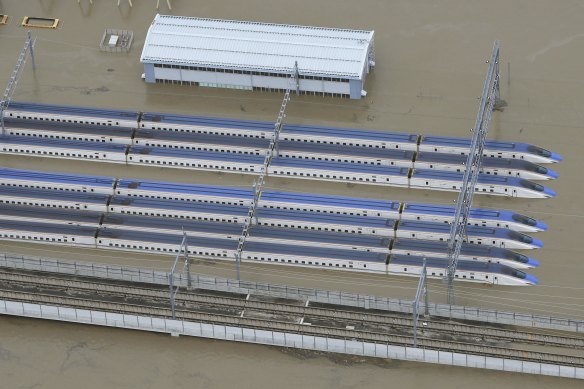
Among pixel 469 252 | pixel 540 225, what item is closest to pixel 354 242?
pixel 469 252

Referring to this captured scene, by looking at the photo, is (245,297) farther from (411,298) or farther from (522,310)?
(522,310)

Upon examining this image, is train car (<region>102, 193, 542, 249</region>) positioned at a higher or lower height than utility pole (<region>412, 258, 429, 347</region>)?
higher

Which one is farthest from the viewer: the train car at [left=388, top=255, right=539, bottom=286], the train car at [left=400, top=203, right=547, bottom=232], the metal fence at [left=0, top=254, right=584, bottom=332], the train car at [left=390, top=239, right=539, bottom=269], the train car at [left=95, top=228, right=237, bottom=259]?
the train car at [left=400, top=203, right=547, bottom=232]

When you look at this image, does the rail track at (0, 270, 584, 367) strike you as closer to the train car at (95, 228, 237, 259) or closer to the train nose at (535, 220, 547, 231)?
the train car at (95, 228, 237, 259)

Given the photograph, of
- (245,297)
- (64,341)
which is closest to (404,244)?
(245,297)

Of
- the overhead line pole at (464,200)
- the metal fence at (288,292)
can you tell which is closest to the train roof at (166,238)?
the metal fence at (288,292)

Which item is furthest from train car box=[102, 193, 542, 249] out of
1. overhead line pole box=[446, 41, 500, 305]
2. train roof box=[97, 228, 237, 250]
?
train roof box=[97, 228, 237, 250]
